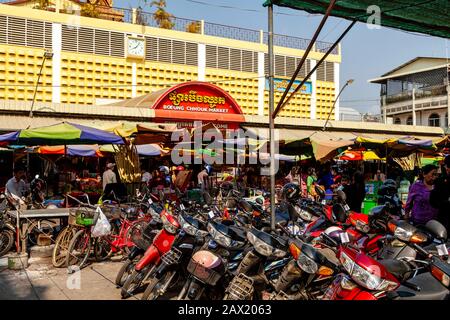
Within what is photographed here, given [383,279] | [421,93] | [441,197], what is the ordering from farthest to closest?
[421,93]
[441,197]
[383,279]

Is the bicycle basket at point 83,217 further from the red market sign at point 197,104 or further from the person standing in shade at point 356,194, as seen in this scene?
the red market sign at point 197,104

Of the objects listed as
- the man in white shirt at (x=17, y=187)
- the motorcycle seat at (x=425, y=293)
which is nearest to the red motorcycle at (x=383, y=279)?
the motorcycle seat at (x=425, y=293)

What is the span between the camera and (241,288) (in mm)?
4395

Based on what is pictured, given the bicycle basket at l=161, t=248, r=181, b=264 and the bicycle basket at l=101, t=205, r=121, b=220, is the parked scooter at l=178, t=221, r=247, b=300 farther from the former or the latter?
the bicycle basket at l=101, t=205, r=121, b=220

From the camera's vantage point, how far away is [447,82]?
41000 mm

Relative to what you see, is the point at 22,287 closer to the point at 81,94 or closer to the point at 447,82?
the point at 81,94

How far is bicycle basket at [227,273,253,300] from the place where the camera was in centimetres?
434

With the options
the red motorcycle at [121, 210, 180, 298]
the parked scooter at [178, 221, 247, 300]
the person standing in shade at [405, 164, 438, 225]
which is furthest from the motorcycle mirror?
the red motorcycle at [121, 210, 180, 298]

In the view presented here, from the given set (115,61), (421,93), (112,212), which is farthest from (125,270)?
(421,93)

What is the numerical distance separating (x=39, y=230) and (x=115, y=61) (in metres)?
14.4

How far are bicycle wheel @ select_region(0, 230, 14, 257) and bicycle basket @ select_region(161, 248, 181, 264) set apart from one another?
4.15 metres

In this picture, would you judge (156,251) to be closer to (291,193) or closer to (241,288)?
(241,288)

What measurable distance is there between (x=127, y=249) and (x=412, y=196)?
4.77 m
